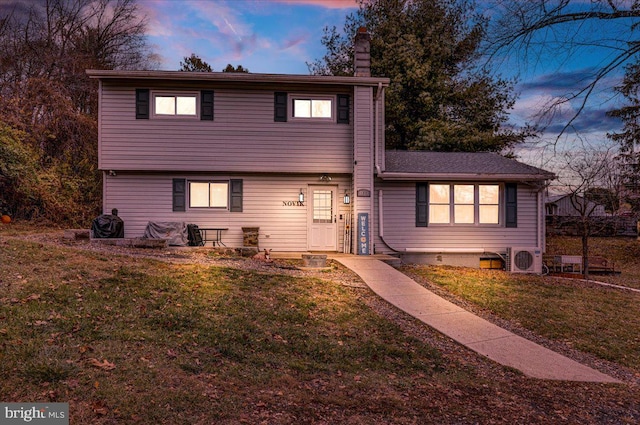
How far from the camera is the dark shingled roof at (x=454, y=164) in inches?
504

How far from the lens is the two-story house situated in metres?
12.2

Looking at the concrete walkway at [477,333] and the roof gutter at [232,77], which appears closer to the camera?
the concrete walkway at [477,333]

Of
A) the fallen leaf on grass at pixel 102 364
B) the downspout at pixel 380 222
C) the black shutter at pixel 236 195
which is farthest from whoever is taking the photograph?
the downspout at pixel 380 222

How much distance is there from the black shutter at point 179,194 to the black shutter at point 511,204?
10.4m

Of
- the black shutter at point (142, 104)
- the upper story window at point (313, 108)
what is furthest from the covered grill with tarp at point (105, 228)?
the upper story window at point (313, 108)

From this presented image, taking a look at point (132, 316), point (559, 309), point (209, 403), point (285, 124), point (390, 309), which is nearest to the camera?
point (209, 403)

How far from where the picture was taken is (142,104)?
1227cm

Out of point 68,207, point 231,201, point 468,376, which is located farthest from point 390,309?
point 68,207

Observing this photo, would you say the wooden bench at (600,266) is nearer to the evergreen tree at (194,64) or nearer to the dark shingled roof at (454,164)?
the dark shingled roof at (454,164)

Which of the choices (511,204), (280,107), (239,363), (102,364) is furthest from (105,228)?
(511,204)

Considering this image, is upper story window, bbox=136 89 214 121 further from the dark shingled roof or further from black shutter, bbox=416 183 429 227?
black shutter, bbox=416 183 429 227

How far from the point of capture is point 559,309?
26.0ft

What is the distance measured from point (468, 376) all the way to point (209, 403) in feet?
9.52

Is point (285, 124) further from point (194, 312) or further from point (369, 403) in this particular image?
point (369, 403)
